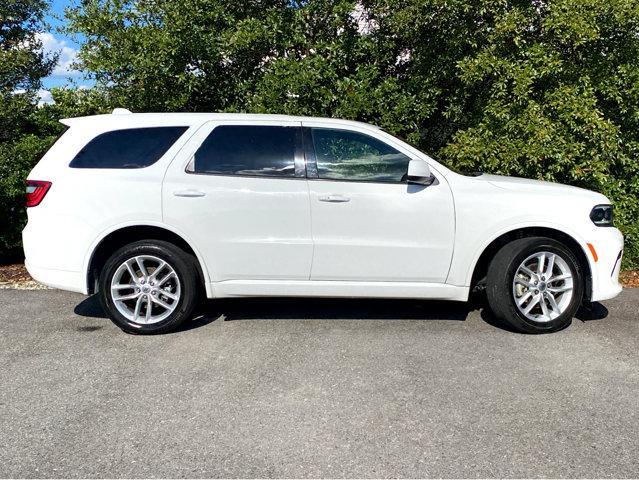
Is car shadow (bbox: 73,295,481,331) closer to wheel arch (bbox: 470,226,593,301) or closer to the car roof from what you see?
wheel arch (bbox: 470,226,593,301)

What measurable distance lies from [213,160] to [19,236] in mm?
4126

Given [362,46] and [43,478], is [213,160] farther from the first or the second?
[362,46]

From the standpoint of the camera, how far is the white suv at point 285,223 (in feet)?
15.8

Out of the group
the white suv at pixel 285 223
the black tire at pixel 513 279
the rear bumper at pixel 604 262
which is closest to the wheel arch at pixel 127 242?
the white suv at pixel 285 223

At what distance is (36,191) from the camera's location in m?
4.89

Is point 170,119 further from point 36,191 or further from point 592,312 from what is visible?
point 592,312

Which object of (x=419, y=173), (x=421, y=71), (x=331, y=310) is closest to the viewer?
(x=419, y=173)

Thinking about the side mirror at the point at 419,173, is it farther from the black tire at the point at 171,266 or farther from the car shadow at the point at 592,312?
the car shadow at the point at 592,312

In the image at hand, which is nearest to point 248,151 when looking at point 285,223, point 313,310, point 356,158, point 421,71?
point 285,223

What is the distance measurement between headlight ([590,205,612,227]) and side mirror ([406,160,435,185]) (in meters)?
1.46

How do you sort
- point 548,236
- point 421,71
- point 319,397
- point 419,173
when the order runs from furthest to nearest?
point 421,71 < point 548,236 < point 419,173 < point 319,397

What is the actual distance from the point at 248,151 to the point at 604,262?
319 cm

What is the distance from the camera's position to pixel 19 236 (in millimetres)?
7641

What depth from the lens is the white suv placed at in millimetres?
4828
